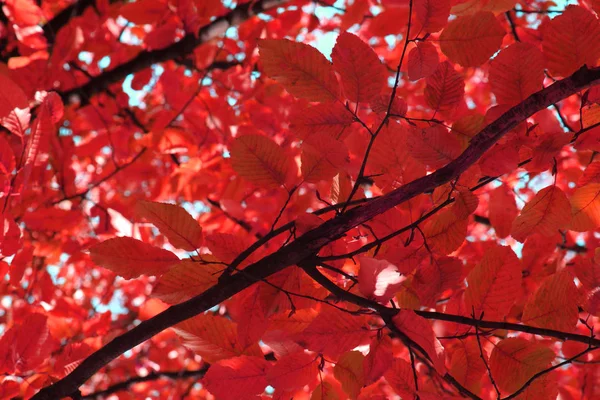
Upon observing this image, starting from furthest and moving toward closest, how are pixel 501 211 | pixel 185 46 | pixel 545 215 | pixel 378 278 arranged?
pixel 185 46
pixel 501 211
pixel 545 215
pixel 378 278

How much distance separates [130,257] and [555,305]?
19.9 inches

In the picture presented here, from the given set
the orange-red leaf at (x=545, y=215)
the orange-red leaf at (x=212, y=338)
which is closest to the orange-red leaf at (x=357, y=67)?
the orange-red leaf at (x=545, y=215)

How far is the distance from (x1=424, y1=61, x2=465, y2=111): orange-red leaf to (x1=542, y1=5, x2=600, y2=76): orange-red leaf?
0.32ft

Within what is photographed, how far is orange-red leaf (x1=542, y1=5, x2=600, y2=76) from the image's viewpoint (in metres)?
0.51

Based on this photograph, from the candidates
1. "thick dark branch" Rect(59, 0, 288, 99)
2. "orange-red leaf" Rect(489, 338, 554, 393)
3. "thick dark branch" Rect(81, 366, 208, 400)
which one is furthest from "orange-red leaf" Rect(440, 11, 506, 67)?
"thick dark branch" Rect(81, 366, 208, 400)

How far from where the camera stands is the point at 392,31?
3.50 feet

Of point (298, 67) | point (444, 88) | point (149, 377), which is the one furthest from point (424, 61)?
point (149, 377)

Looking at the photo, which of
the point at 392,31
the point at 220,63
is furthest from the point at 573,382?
the point at 220,63

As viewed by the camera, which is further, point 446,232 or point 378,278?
point 446,232

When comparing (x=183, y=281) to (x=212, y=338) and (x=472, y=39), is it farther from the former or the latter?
(x=472, y=39)

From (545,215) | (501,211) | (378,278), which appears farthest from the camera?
(501,211)

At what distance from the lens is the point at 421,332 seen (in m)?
0.49

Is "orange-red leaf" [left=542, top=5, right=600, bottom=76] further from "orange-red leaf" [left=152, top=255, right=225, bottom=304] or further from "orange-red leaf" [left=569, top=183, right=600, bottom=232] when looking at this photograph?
"orange-red leaf" [left=152, top=255, right=225, bottom=304]

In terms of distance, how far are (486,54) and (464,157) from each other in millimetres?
190
